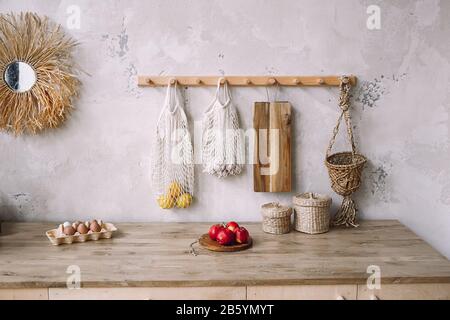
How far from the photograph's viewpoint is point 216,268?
5.27ft

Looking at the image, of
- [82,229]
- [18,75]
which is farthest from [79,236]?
[18,75]

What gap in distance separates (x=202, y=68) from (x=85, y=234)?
0.88 metres

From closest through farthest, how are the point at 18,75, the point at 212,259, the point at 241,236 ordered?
the point at 212,259 → the point at 241,236 → the point at 18,75

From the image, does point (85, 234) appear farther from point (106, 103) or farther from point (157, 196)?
point (106, 103)

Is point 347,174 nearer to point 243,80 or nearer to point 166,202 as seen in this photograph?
point 243,80

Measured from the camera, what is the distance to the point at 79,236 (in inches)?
73.7

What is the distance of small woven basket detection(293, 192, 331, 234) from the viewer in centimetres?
194

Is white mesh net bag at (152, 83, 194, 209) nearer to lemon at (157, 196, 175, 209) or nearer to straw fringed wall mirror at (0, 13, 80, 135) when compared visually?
lemon at (157, 196, 175, 209)

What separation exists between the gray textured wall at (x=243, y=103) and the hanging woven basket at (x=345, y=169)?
0.18ft

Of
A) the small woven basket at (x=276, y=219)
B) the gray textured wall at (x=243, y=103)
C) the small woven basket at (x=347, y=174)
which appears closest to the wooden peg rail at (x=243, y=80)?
the gray textured wall at (x=243, y=103)

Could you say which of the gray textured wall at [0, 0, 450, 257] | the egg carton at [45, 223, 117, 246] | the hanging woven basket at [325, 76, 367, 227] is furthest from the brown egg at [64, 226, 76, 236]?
the hanging woven basket at [325, 76, 367, 227]

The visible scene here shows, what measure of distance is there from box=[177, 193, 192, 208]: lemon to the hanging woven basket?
631mm

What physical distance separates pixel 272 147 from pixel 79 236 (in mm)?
907
